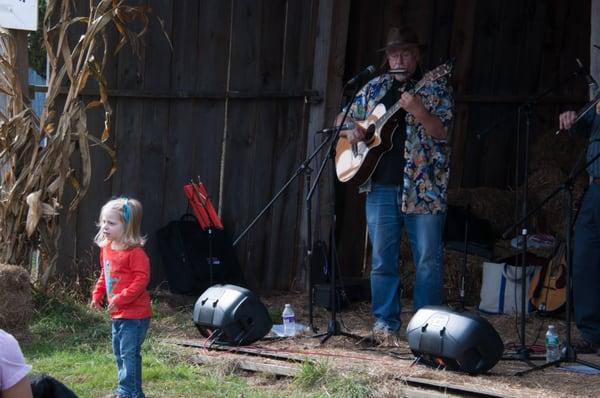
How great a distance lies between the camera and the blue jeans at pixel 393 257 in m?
6.32

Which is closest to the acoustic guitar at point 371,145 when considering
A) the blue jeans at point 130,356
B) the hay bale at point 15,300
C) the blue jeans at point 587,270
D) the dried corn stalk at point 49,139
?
the blue jeans at point 587,270

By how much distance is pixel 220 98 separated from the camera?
805cm

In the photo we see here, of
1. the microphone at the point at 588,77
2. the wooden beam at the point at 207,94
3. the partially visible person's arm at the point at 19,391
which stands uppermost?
the microphone at the point at 588,77

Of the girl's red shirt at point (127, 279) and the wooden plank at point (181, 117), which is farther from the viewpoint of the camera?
the wooden plank at point (181, 117)

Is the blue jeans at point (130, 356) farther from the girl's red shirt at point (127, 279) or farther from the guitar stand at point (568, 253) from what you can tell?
the guitar stand at point (568, 253)

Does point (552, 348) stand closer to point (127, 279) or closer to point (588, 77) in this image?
point (588, 77)

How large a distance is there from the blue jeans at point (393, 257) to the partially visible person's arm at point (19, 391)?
3.59 meters

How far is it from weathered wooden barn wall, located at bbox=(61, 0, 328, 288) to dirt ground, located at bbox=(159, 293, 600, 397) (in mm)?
896

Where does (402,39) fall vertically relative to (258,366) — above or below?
above

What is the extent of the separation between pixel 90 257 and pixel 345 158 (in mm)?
2031

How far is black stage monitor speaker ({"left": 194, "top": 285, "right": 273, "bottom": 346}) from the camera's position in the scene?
6.03 m

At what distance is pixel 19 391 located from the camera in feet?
9.85

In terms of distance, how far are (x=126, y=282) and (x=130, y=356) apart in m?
0.35

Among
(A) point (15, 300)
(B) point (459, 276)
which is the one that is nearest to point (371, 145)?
(B) point (459, 276)
